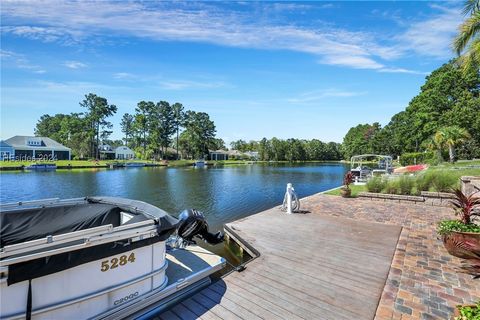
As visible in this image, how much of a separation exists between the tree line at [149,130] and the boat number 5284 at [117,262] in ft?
207

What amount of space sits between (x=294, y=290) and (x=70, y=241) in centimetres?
305

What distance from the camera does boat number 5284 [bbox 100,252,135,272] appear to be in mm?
3269

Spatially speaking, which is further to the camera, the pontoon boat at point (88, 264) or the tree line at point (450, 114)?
the tree line at point (450, 114)

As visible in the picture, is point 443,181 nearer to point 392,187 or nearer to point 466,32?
point 392,187

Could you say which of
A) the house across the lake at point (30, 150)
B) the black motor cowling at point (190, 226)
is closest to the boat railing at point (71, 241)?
the black motor cowling at point (190, 226)

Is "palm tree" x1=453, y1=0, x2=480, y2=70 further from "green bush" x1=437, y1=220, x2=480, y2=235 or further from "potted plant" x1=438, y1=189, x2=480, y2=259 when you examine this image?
"green bush" x1=437, y1=220, x2=480, y2=235

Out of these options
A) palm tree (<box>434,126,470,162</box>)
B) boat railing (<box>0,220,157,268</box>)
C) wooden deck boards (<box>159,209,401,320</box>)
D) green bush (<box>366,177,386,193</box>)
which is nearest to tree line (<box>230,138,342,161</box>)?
palm tree (<box>434,126,470,162</box>)

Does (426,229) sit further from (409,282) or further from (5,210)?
(5,210)

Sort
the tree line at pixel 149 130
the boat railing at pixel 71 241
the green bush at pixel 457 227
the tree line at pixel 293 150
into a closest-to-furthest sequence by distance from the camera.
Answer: the boat railing at pixel 71 241, the green bush at pixel 457 227, the tree line at pixel 149 130, the tree line at pixel 293 150

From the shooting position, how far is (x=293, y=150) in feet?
261

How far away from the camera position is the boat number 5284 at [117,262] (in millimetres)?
3269

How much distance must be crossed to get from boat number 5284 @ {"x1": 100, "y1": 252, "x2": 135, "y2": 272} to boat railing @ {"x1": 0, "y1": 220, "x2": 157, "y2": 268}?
0.23 m

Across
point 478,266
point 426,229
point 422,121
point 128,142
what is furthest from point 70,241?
point 128,142

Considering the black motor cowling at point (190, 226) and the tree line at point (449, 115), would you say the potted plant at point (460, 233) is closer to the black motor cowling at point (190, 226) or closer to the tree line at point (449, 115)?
the black motor cowling at point (190, 226)
